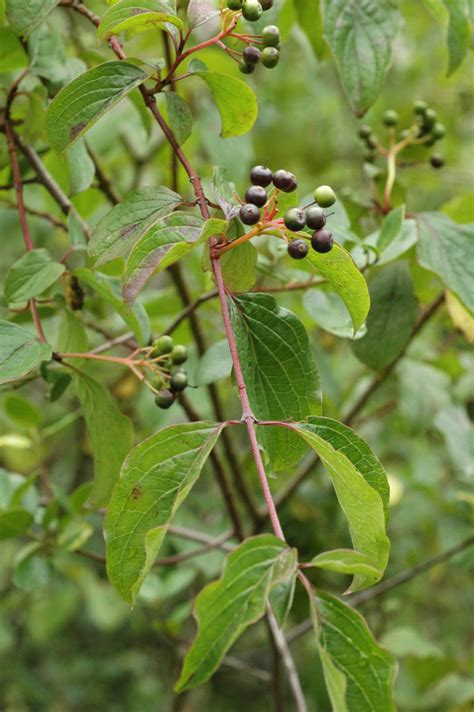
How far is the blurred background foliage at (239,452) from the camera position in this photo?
129cm

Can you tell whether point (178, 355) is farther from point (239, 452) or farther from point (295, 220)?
point (239, 452)

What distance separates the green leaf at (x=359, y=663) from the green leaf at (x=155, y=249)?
270mm

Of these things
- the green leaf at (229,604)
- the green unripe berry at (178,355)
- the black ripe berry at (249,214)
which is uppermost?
the black ripe berry at (249,214)

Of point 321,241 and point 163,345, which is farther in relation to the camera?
point 163,345

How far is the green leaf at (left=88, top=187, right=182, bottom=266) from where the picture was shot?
0.70 metres

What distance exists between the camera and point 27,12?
30.4 inches

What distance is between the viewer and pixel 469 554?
1.46 meters

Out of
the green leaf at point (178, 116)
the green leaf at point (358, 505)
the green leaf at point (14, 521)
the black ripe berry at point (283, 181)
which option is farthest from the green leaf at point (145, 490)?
the green leaf at point (14, 521)

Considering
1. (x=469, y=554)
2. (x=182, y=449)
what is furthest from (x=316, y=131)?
(x=182, y=449)

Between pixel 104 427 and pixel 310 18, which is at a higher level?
pixel 310 18

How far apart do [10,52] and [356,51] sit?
41 cm

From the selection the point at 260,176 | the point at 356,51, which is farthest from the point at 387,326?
the point at 260,176

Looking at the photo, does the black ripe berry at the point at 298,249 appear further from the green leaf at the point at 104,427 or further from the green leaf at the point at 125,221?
the green leaf at the point at 104,427

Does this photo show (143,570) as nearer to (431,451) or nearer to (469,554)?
(469,554)
